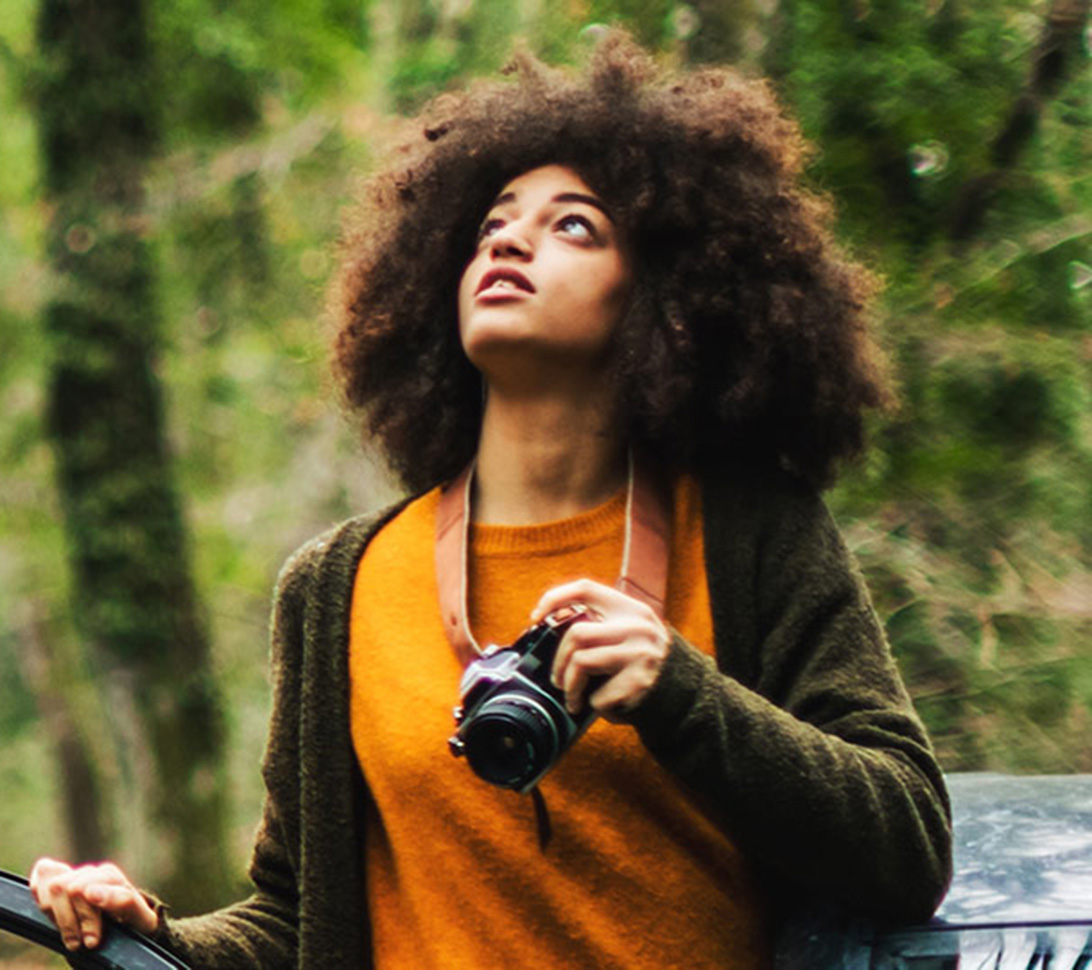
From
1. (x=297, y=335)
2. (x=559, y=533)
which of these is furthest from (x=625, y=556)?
(x=297, y=335)

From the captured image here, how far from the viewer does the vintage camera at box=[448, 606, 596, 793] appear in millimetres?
1728

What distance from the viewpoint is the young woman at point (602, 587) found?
1.81m

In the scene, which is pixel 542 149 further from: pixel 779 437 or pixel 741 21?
pixel 741 21

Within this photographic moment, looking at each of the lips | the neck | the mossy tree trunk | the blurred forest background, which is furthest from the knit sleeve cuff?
the mossy tree trunk

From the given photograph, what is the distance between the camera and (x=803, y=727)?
1812 millimetres

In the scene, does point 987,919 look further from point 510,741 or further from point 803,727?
point 510,741

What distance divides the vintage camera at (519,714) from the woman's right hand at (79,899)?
0.46 meters

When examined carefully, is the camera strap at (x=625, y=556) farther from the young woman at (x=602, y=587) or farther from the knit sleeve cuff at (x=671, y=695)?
the knit sleeve cuff at (x=671, y=695)

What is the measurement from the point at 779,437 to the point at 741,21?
1.96m

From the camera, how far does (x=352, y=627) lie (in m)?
2.17

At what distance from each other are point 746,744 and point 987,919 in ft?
1.00

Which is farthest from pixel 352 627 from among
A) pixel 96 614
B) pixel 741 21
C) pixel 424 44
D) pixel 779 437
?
pixel 96 614

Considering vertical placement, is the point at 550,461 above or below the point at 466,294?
below

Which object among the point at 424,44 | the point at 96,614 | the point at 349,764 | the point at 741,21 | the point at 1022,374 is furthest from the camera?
the point at 96,614
